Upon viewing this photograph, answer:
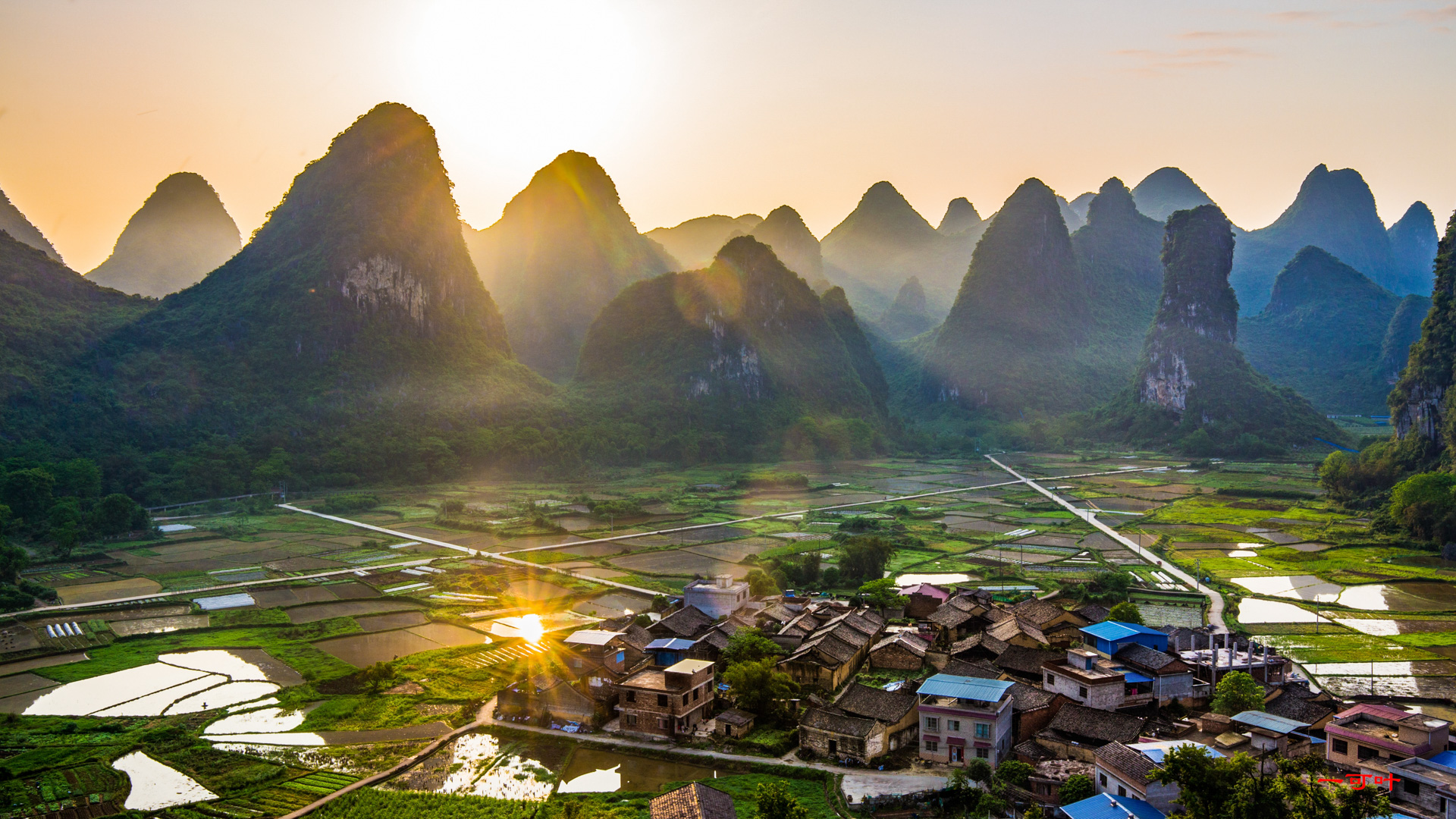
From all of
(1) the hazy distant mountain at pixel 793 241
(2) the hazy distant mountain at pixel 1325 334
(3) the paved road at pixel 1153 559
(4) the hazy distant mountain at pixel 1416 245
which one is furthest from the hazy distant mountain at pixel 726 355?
(4) the hazy distant mountain at pixel 1416 245

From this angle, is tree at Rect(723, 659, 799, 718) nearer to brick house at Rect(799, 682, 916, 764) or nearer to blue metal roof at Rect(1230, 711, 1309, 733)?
brick house at Rect(799, 682, 916, 764)

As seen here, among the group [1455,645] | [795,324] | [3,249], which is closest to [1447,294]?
[1455,645]

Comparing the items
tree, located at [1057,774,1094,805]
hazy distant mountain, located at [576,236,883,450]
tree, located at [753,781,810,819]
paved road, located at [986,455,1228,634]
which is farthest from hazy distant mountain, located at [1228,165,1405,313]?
tree, located at [753,781,810,819]

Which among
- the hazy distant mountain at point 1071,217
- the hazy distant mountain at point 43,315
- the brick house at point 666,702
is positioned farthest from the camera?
the hazy distant mountain at point 1071,217

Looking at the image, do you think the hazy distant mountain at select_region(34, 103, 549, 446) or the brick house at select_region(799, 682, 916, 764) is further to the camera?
the hazy distant mountain at select_region(34, 103, 549, 446)

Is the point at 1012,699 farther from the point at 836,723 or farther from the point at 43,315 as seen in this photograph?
the point at 43,315

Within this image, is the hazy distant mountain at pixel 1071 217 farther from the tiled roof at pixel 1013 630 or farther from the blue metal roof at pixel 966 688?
the blue metal roof at pixel 966 688

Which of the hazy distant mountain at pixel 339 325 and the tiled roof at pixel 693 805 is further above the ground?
the hazy distant mountain at pixel 339 325
